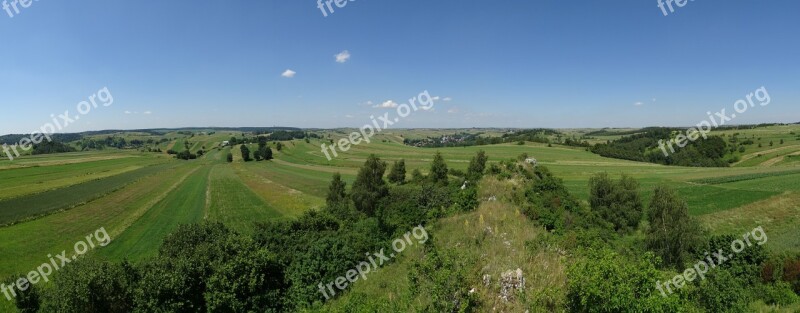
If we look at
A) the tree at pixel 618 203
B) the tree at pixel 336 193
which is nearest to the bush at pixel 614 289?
the tree at pixel 618 203

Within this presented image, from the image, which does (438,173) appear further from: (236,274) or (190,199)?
(236,274)

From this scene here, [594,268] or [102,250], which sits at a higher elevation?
[594,268]

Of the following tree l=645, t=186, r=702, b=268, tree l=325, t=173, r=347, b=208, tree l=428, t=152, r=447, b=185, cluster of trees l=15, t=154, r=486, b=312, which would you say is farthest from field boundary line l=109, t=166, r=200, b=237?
tree l=645, t=186, r=702, b=268

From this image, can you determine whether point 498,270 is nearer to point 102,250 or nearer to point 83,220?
point 102,250

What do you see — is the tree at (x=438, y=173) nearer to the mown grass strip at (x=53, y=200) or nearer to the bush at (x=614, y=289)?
the bush at (x=614, y=289)

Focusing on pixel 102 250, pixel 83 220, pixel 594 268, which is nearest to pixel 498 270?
pixel 594 268

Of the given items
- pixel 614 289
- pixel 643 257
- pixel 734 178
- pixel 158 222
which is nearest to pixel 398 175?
pixel 158 222

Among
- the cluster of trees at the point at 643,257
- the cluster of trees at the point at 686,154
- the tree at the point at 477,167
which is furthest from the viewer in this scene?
the cluster of trees at the point at 686,154

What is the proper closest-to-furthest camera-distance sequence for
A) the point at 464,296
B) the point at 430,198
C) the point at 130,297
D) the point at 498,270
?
the point at 464,296, the point at 498,270, the point at 130,297, the point at 430,198
